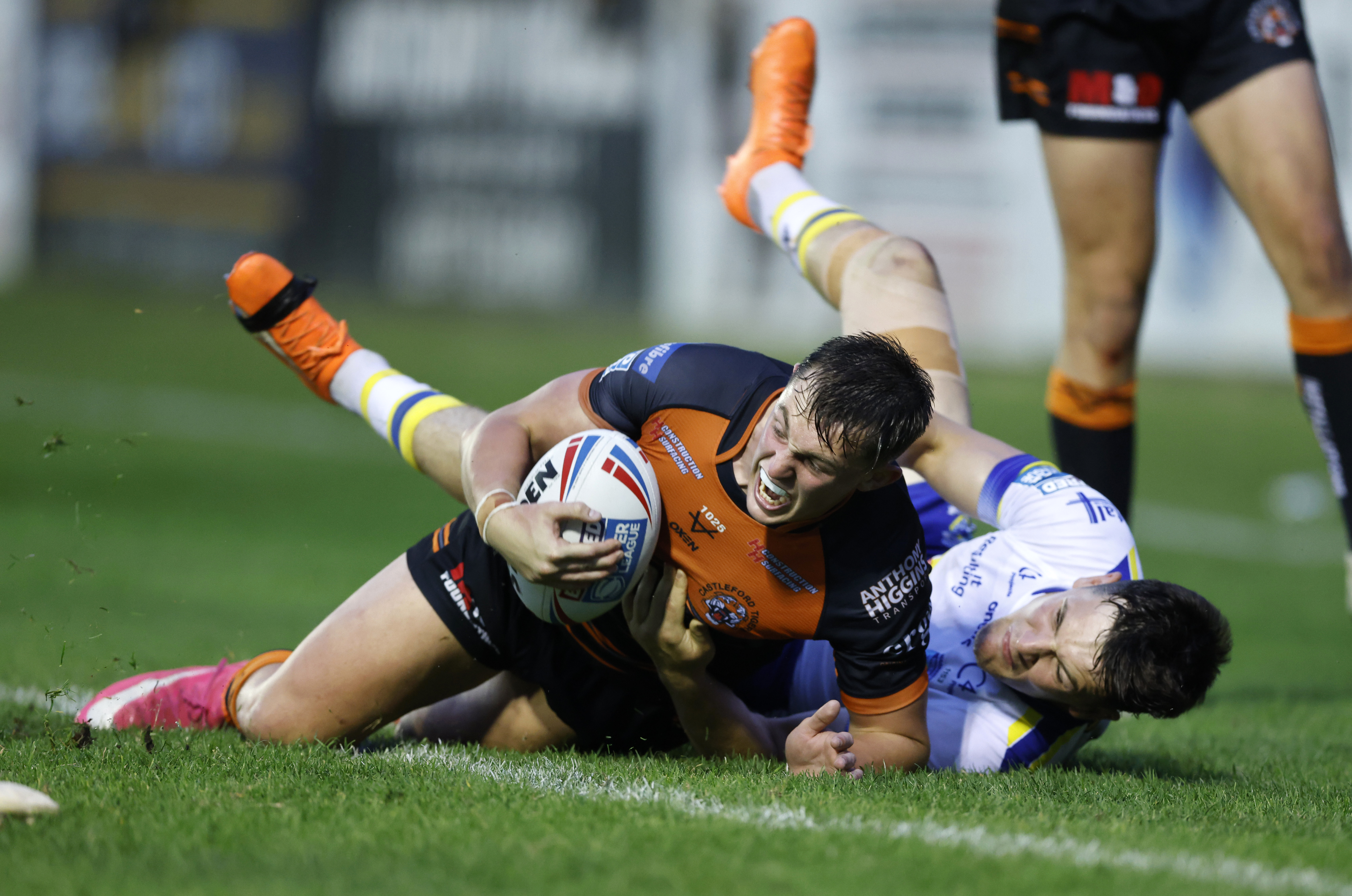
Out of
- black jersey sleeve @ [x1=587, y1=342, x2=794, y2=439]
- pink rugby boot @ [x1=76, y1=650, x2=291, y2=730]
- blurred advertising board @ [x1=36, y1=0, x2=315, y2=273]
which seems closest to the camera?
black jersey sleeve @ [x1=587, y1=342, x2=794, y2=439]

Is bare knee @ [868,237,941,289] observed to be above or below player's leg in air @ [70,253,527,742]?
above

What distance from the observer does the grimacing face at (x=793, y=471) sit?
117 inches

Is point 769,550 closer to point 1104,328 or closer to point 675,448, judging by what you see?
point 675,448

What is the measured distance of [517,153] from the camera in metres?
18.1

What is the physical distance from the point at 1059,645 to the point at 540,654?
1.51m

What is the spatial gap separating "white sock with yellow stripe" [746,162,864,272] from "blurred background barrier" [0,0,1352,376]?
11225mm

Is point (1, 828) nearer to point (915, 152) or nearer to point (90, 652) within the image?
point (90, 652)

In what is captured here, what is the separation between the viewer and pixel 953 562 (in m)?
4.09

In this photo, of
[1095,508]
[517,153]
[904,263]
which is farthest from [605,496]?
[517,153]

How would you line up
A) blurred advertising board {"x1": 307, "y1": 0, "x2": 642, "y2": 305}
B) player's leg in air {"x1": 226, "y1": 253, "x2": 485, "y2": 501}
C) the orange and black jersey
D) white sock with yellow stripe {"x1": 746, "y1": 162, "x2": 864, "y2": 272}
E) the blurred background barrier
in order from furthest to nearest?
blurred advertising board {"x1": 307, "y1": 0, "x2": 642, "y2": 305} → the blurred background barrier → white sock with yellow stripe {"x1": 746, "y1": 162, "x2": 864, "y2": 272} → player's leg in air {"x1": 226, "y1": 253, "x2": 485, "y2": 501} → the orange and black jersey

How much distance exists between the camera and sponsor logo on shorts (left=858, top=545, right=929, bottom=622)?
10.8ft

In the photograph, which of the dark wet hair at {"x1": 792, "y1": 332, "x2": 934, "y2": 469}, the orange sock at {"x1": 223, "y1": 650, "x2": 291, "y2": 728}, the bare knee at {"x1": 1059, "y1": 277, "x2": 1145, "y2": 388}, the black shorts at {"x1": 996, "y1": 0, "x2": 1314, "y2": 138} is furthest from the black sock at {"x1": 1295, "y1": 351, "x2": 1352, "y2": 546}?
the orange sock at {"x1": 223, "y1": 650, "x2": 291, "y2": 728}

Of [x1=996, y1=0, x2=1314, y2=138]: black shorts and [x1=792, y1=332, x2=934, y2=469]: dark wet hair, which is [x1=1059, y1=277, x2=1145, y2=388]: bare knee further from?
[x1=792, y1=332, x2=934, y2=469]: dark wet hair

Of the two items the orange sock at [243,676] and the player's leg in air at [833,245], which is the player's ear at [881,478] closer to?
the player's leg in air at [833,245]
